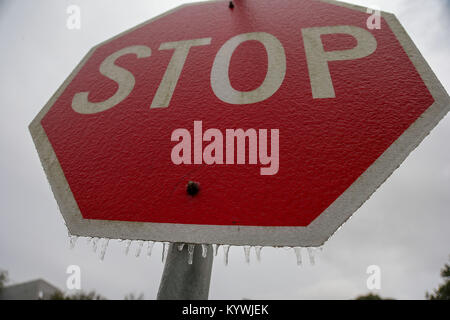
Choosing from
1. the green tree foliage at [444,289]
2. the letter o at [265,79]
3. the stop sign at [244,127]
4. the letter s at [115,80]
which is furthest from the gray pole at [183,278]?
the green tree foliage at [444,289]

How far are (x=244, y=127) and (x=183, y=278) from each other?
38cm

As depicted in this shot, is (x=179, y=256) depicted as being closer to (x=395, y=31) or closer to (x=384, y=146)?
(x=384, y=146)

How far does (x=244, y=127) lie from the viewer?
0.73 metres

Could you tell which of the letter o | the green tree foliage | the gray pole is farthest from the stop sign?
the green tree foliage

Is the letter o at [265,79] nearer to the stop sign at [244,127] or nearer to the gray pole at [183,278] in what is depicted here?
the stop sign at [244,127]

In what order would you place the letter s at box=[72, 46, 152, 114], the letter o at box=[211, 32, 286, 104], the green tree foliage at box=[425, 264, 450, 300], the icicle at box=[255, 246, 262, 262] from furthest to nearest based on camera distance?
1. the green tree foliage at box=[425, 264, 450, 300]
2. the letter s at box=[72, 46, 152, 114]
3. the letter o at box=[211, 32, 286, 104]
4. the icicle at box=[255, 246, 262, 262]

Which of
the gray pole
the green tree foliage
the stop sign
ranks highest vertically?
the green tree foliage

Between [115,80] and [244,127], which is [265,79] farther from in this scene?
[115,80]

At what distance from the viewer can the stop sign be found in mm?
577

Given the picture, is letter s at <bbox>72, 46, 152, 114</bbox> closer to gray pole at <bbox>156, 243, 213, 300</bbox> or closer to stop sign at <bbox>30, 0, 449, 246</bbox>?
stop sign at <bbox>30, 0, 449, 246</bbox>

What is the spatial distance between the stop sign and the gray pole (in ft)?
0.41

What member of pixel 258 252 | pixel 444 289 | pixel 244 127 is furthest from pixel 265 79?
pixel 444 289

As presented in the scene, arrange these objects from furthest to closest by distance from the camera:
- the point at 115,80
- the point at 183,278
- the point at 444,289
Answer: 1. the point at 444,289
2. the point at 115,80
3. the point at 183,278
